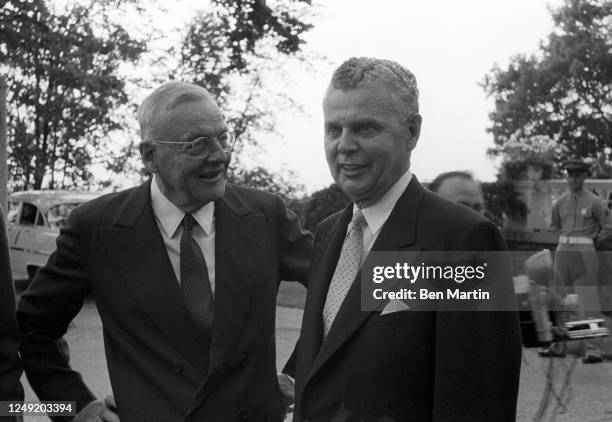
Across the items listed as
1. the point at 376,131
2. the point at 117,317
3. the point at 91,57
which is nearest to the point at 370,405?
the point at 376,131

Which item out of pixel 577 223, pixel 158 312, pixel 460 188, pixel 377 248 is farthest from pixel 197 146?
pixel 577 223

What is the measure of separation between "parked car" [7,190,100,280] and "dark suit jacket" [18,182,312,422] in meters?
11.8

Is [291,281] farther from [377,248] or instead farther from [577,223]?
[577,223]

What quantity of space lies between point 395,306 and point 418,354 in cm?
13

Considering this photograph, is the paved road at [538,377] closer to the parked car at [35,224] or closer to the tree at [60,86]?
the parked car at [35,224]

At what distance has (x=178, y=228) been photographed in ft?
9.95

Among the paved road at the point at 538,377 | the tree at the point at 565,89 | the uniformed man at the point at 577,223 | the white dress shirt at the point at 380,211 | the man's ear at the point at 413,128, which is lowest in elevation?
the paved road at the point at 538,377

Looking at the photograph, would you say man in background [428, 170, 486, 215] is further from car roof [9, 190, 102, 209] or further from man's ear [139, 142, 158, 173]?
car roof [9, 190, 102, 209]

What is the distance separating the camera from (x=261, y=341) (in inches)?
116

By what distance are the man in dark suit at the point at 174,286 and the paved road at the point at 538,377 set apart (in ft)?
7.93

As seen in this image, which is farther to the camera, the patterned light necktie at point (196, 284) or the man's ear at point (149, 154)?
the man's ear at point (149, 154)

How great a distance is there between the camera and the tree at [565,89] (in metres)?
48.1

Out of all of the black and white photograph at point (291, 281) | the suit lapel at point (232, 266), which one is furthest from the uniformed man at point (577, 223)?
the suit lapel at point (232, 266)

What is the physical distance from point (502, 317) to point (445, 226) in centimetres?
25
